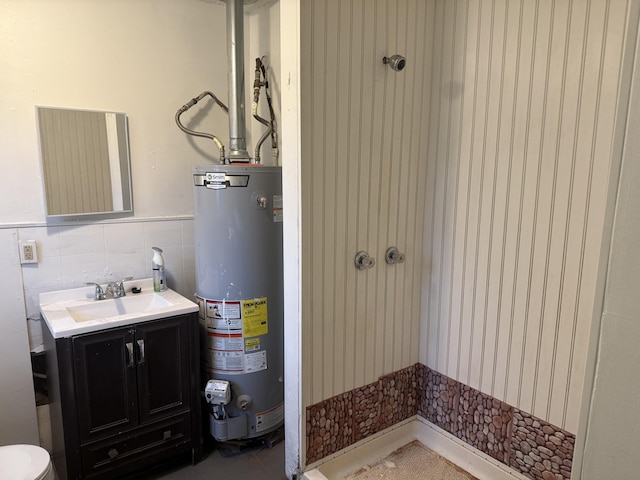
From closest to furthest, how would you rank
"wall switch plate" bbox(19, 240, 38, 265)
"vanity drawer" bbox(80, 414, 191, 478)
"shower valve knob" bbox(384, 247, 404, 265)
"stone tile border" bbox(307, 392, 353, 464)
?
"stone tile border" bbox(307, 392, 353, 464) < "shower valve knob" bbox(384, 247, 404, 265) < "vanity drawer" bbox(80, 414, 191, 478) < "wall switch plate" bbox(19, 240, 38, 265)

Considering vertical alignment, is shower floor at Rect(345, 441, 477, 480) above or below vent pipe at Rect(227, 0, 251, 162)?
below

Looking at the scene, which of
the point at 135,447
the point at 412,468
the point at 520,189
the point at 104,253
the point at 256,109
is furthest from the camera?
the point at 256,109

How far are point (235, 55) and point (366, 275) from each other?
142cm

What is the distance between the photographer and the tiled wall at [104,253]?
1.99m

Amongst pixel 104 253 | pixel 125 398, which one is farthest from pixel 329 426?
pixel 104 253

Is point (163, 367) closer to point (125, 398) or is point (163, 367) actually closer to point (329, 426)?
point (125, 398)

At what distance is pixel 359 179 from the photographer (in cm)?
154

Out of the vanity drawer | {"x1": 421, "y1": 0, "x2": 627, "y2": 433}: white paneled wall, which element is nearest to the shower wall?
{"x1": 421, "y1": 0, "x2": 627, "y2": 433}: white paneled wall

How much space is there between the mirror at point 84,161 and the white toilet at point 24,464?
104 cm

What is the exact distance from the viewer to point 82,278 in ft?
6.93

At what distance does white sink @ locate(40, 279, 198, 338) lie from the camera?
1.72 meters

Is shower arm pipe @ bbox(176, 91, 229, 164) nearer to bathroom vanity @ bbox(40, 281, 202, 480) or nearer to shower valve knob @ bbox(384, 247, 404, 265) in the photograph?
bathroom vanity @ bbox(40, 281, 202, 480)

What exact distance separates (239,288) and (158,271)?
0.50 m

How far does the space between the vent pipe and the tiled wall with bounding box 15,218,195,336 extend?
574 millimetres
